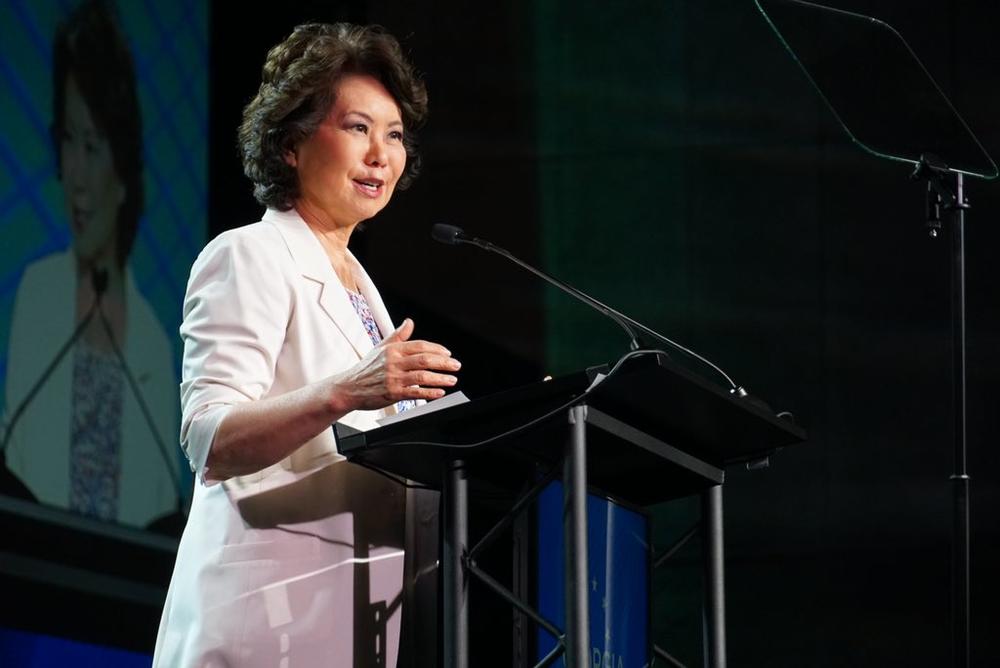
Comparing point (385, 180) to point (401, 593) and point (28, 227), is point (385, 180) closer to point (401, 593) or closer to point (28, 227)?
point (401, 593)

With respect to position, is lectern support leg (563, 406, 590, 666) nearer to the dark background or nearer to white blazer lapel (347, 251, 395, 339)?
white blazer lapel (347, 251, 395, 339)

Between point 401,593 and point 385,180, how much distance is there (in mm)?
665

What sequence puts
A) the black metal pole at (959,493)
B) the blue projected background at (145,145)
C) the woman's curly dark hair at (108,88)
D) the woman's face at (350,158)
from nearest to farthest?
1. the woman's face at (350,158)
2. the black metal pole at (959,493)
3. the blue projected background at (145,145)
4. the woman's curly dark hair at (108,88)

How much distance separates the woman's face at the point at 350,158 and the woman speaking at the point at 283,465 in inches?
3.4

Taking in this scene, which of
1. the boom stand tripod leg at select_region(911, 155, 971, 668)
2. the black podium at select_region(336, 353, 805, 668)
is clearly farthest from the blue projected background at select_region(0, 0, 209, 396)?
the boom stand tripod leg at select_region(911, 155, 971, 668)

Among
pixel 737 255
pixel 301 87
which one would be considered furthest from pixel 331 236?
pixel 737 255

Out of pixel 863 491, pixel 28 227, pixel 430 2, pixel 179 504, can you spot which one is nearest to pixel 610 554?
pixel 28 227

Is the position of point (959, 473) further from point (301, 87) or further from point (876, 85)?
point (301, 87)

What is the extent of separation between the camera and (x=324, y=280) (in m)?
1.88

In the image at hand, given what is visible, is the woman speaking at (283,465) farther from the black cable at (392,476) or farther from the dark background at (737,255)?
the dark background at (737,255)

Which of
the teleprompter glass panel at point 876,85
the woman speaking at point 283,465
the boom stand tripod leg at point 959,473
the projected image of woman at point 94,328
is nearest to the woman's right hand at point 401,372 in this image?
the woman speaking at point 283,465

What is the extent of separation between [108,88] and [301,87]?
158 centimetres

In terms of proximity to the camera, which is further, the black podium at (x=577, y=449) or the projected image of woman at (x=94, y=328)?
the projected image of woman at (x=94, y=328)

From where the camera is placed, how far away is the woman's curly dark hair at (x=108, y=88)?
320 cm
